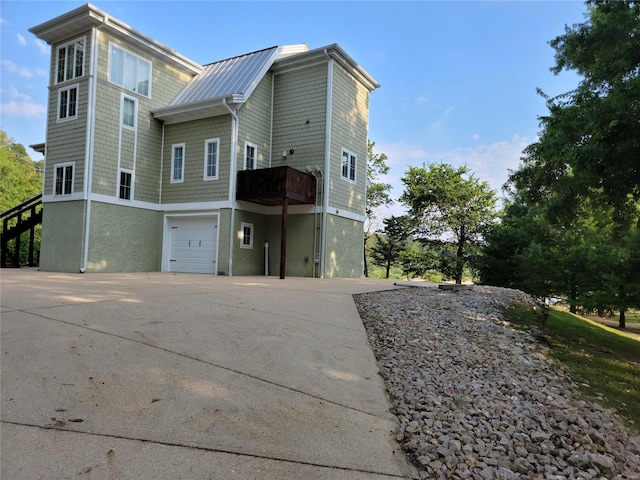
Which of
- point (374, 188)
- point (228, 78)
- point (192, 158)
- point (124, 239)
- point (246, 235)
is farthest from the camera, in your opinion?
point (374, 188)

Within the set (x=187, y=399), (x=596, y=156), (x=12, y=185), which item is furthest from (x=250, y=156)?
(x=12, y=185)

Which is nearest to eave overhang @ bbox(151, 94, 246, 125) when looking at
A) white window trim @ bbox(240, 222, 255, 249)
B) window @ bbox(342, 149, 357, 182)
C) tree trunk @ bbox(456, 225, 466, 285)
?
white window trim @ bbox(240, 222, 255, 249)

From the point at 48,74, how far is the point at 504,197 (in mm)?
27686

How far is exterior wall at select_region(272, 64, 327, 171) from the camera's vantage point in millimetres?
13648

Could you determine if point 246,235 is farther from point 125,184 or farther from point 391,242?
point 391,242

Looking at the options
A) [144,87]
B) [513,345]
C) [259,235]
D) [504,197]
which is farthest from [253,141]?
[504,197]

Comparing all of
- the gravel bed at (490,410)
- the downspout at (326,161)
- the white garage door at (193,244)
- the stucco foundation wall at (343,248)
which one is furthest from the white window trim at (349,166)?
the gravel bed at (490,410)

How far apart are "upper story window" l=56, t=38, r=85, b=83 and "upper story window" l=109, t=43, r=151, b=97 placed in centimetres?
91

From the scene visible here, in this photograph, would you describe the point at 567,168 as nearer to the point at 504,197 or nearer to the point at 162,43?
the point at 162,43

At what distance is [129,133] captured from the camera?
1330 cm

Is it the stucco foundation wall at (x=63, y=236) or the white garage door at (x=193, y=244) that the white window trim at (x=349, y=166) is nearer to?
the white garage door at (x=193, y=244)

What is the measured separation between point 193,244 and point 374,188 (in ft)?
57.9

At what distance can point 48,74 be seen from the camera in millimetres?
13375

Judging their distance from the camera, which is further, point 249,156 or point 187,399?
point 249,156
